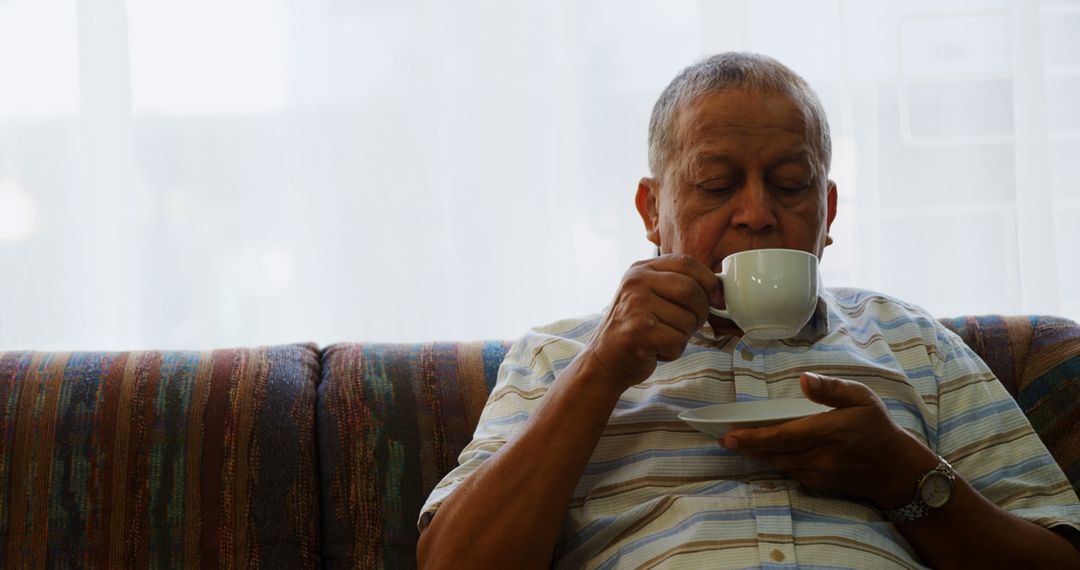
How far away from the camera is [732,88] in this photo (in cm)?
135

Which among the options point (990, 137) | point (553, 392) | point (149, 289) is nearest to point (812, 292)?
point (553, 392)

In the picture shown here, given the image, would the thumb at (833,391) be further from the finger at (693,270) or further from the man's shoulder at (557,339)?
the man's shoulder at (557,339)

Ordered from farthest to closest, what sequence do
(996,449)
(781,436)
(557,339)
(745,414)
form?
(557,339) → (996,449) → (745,414) → (781,436)

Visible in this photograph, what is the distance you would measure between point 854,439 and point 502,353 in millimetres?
643

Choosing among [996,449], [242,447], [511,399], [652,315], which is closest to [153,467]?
[242,447]

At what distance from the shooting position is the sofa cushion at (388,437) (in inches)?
56.9

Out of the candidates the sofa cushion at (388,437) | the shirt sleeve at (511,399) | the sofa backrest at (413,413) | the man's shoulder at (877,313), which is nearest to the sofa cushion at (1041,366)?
the sofa backrest at (413,413)

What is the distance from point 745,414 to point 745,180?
1.07 ft

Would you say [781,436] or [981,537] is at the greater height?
[781,436]

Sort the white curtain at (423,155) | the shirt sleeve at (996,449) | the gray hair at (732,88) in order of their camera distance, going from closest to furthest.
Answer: the shirt sleeve at (996,449), the gray hair at (732,88), the white curtain at (423,155)

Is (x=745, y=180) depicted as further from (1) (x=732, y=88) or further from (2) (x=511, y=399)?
(2) (x=511, y=399)

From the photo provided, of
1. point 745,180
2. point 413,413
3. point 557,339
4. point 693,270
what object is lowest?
point 413,413

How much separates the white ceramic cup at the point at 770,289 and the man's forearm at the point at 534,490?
7.2 inches

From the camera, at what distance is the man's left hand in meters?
1.09
